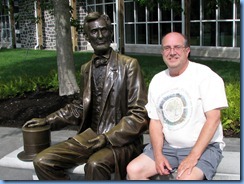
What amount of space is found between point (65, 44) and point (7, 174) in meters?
3.82

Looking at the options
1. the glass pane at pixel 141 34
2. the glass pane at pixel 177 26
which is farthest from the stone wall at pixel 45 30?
the glass pane at pixel 177 26

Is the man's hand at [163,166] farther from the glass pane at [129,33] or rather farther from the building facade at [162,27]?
the glass pane at [129,33]

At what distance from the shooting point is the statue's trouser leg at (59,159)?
3238mm

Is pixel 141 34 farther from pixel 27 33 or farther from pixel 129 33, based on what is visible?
pixel 27 33

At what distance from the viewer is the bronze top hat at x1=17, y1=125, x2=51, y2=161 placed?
3550 millimetres

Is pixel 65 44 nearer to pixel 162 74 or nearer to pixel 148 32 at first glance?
pixel 162 74

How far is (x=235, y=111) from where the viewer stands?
6109mm

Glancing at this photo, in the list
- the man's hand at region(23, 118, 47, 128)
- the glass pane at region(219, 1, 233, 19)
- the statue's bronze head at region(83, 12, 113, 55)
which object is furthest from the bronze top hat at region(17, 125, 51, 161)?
the glass pane at region(219, 1, 233, 19)

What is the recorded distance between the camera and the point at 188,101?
301 centimetres

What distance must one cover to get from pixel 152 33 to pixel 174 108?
620 inches

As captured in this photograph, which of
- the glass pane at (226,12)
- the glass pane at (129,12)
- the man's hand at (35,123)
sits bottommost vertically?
the man's hand at (35,123)

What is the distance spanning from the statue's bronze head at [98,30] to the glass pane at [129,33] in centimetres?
1607

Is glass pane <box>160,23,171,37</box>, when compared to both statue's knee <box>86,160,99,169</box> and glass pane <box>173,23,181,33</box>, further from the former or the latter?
statue's knee <box>86,160,99,169</box>

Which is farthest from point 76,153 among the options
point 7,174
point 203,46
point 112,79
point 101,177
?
point 203,46
